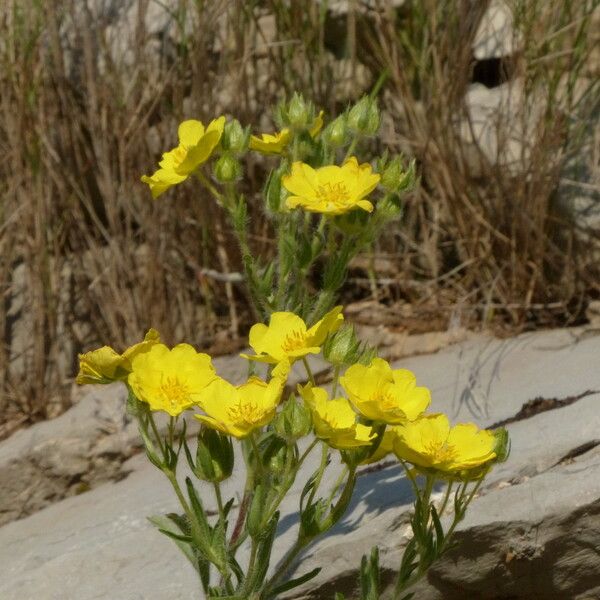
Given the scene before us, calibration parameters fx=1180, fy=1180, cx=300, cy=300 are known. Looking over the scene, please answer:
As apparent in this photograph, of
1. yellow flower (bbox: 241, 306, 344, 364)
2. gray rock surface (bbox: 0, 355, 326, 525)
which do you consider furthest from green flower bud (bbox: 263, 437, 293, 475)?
gray rock surface (bbox: 0, 355, 326, 525)

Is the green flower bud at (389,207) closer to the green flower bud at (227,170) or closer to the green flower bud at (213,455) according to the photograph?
the green flower bud at (227,170)

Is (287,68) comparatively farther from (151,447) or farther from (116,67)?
(151,447)

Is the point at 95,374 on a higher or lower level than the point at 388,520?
higher

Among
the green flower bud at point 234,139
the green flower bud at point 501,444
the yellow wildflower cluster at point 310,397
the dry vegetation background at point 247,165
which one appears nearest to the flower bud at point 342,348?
the yellow wildflower cluster at point 310,397

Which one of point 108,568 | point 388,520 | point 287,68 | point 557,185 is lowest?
point 108,568

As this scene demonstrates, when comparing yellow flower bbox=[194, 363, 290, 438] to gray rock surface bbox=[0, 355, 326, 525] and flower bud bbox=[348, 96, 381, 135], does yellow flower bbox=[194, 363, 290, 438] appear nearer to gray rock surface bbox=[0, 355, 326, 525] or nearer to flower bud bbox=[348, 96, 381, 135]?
flower bud bbox=[348, 96, 381, 135]

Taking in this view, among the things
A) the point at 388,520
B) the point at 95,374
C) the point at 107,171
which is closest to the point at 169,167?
the point at 95,374
